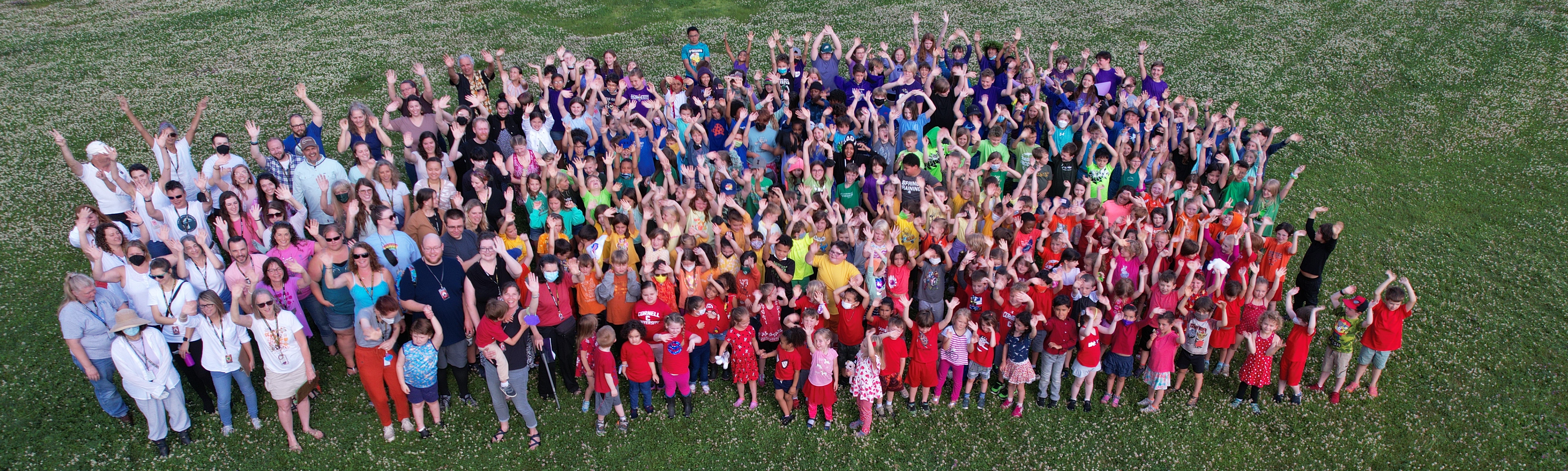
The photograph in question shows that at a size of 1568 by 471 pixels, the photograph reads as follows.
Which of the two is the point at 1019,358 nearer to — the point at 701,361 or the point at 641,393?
the point at 701,361

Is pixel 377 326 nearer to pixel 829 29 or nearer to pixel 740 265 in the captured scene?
pixel 740 265

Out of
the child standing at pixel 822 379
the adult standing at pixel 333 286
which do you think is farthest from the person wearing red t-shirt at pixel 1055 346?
the adult standing at pixel 333 286

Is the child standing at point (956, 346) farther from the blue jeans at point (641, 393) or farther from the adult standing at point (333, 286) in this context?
the adult standing at point (333, 286)

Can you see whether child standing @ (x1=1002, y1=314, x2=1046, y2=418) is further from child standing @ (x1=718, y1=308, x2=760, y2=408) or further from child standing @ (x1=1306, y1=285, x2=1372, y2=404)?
child standing @ (x1=1306, y1=285, x2=1372, y2=404)

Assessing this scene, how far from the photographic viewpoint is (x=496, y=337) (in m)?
8.56

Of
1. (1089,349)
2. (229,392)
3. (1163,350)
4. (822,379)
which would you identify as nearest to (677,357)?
(822,379)

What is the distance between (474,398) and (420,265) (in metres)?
1.90

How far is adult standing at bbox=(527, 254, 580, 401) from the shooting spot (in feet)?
Answer: 30.0

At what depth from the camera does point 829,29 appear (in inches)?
604

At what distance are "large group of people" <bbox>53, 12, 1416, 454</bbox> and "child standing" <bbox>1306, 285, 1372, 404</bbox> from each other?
0.03 metres

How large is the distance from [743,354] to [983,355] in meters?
2.78

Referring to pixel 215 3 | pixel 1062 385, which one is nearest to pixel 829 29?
pixel 1062 385

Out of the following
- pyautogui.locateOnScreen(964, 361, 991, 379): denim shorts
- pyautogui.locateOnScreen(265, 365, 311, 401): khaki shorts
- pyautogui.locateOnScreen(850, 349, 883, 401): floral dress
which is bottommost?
pyautogui.locateOnScreen(964, 361, 991, 379): denim shorts

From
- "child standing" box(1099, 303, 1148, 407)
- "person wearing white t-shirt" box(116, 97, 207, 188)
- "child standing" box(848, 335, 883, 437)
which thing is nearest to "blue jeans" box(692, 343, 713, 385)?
"child standing" box(848, 335, 883, 437)
